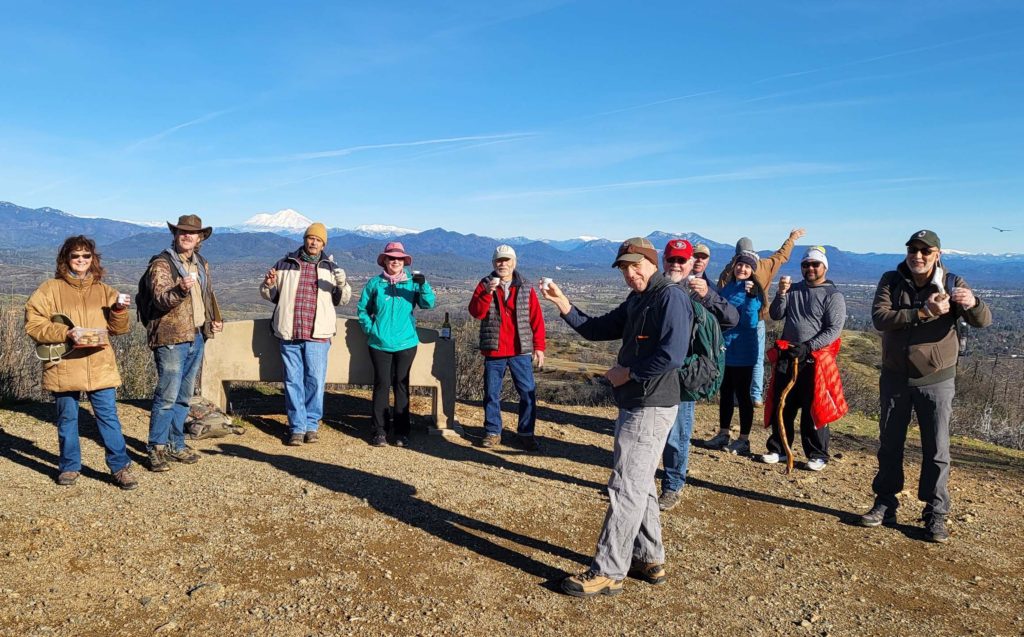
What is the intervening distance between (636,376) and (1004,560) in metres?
2.99

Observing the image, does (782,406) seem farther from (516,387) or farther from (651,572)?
(651,572)

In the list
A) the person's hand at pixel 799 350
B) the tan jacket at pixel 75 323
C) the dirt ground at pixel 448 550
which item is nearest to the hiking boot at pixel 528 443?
the dirt ground at pixel 448 550

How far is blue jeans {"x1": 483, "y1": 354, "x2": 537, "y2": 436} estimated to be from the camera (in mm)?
6566

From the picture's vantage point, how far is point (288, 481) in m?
5.48

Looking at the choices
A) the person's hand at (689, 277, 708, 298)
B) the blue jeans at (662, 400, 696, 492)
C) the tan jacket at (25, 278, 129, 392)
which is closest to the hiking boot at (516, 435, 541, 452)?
the blue jeans at (662, 400, 696, 492)

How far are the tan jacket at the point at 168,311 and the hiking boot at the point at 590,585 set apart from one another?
11.6 ft

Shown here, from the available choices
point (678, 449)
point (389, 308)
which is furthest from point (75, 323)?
point (678, 449)

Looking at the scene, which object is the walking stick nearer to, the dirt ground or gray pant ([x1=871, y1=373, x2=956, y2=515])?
the dirt ground

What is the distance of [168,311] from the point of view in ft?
17.9

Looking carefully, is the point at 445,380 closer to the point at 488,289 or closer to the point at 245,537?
the point at 488,289

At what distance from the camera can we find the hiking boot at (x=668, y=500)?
524 cm

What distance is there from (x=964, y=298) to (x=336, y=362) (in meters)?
5.39

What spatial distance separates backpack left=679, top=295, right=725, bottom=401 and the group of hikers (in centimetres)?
1

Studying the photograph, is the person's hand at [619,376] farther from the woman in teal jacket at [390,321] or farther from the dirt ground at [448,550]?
the woman in teal jacket at [390,321]
